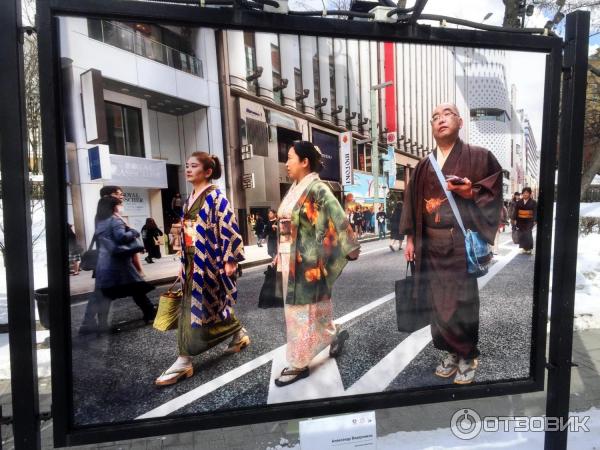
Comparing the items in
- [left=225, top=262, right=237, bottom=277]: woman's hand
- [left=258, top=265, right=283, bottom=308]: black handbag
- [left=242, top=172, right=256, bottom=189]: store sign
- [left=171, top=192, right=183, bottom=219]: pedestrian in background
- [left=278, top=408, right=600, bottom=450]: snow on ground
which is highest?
[left=242, top=172, right=256, bottom=189]: store sign

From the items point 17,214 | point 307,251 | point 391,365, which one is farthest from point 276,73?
point 391,365

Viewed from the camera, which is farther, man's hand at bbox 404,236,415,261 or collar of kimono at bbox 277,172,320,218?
man's hand at bbox 404,236,415,261

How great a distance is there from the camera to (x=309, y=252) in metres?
1.98

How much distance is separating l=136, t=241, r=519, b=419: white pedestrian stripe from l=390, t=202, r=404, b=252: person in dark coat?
13 cm

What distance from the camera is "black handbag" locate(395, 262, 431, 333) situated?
2.12m

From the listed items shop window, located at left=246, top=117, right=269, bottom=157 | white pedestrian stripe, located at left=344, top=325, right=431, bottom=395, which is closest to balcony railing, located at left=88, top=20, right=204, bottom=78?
shop window, located at left=246, top=117, right=269, bottom=157

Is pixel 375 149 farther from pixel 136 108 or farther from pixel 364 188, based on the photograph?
→ pixel 136 108

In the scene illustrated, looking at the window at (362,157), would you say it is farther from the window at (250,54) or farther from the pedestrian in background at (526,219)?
the pedestrian in background at (526,219)

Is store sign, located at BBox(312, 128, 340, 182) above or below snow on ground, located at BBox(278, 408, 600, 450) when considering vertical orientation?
above

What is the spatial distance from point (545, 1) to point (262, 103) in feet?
22.6

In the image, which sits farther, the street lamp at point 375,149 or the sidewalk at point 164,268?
the street lamp at point 375,149

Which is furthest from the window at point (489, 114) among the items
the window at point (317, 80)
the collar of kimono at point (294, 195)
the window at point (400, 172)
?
the collar of kimono at point (294, 195)

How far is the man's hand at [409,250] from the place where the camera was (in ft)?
6.87

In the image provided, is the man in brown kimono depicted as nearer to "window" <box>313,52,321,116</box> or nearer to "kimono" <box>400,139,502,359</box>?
"kimono" <box>400,139,502,359</box>
